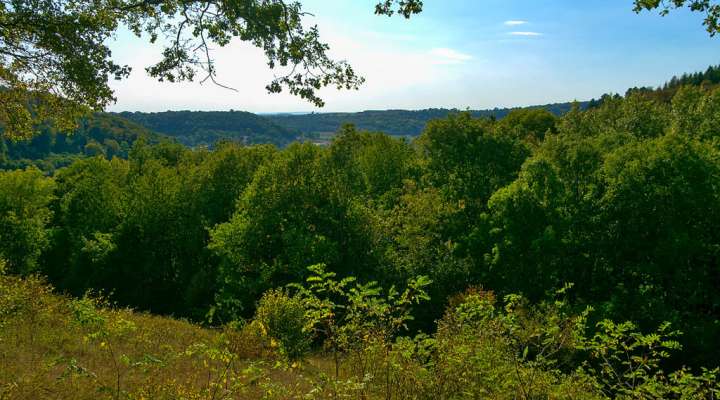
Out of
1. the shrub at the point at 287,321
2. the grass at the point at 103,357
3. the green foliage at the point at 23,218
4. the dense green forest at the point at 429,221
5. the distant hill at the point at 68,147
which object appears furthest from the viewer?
the distant hill at the point at 68,147

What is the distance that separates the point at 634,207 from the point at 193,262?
1144 inches

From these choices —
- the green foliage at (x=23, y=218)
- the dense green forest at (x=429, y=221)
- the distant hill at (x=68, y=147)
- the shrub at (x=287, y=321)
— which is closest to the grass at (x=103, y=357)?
the shrub at (x=287, y=321)

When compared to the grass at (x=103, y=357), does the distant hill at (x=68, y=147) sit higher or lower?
lower

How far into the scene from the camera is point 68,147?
174 meters

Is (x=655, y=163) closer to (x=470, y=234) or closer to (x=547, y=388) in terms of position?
(x=470, y=234)

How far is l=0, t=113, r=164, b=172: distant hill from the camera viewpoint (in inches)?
5763

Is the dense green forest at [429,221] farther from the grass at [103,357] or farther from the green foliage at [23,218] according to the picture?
the grass at [103,357]

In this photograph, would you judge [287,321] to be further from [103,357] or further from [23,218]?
[23,218]

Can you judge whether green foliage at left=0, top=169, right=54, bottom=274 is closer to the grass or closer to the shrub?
the grass

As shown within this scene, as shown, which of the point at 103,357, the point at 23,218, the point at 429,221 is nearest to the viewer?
the point at 103,357

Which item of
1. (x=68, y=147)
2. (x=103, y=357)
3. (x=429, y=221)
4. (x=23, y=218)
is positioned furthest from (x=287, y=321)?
(x=68, y=147)

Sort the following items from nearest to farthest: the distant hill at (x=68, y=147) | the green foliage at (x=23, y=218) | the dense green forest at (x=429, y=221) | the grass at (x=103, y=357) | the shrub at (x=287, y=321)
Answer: the grass at (x=103, y=357) < the shrub at (x=287, y=321) < the dense green forest at (x=429, y=221) < the green foliage at (x=23, y=218) < the distant hill at (x=68, y=147)

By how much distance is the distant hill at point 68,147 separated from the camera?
146375mm

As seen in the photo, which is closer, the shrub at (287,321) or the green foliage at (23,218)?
the shrub at (287,321)
